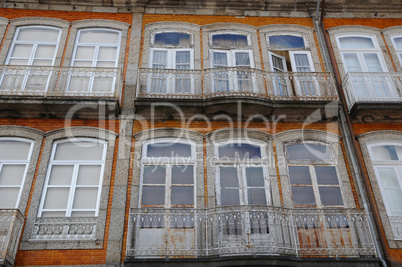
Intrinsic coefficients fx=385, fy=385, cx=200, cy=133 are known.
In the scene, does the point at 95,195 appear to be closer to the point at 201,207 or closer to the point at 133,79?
the point at 201,207

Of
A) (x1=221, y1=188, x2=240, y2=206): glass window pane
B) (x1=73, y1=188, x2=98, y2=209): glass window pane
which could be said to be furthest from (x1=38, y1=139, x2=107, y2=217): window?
(x1=221, y1=188, x2=240, y2=206): glass window pane

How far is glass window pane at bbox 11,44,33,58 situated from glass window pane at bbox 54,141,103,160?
3274 mm

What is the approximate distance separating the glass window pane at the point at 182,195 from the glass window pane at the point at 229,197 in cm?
69

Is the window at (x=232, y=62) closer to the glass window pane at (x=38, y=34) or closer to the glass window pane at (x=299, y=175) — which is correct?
the glass window pane at (x=299, y=175)

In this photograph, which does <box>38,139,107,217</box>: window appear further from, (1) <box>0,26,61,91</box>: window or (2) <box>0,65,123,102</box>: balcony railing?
(1) <box>0,26,61,91</box>: window

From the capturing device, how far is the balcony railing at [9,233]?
707 cm

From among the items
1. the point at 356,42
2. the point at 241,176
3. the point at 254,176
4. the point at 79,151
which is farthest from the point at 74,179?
the point at 356,42

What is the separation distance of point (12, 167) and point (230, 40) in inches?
267

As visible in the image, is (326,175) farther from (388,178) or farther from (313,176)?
(388,178)

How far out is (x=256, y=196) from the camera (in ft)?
28.3

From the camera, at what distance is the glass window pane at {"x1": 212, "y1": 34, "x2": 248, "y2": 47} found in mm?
11289

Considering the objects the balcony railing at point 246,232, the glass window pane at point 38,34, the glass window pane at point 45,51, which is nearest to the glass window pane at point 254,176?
the balcony railing at point 246,232

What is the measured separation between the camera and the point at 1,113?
922 cm

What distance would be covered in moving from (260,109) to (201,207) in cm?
286
